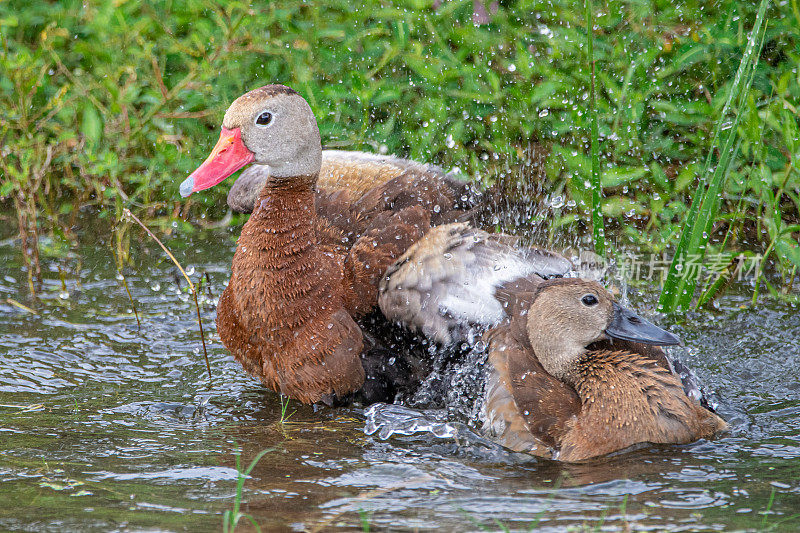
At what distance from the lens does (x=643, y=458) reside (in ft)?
11.1

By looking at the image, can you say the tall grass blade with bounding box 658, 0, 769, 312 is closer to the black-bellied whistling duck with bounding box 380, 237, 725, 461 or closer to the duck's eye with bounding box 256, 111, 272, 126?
the black-bellied whistling duck with bounding box 380, 237, 725, 461

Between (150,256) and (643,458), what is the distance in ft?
10.4

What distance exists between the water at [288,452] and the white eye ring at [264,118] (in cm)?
115

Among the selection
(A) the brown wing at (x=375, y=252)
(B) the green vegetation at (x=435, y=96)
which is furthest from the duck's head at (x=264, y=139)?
(B) the green vegetation at (x=435, y=96)

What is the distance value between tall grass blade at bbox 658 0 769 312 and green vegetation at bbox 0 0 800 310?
47 cm

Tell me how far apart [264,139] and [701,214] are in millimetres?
1898

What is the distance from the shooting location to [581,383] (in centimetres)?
367

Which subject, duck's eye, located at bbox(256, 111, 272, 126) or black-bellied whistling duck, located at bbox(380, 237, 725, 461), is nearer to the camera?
black-bellied whistling duck, located at bbox(380, 237, 725, 461)

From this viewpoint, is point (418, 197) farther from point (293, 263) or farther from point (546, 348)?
point (546, 348)

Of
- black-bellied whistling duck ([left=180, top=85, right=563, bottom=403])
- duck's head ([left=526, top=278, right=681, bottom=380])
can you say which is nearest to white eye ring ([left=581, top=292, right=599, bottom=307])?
duck's head ([left=526, top=278, right=681, bottom=380])

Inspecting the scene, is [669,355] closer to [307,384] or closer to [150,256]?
[307,384]

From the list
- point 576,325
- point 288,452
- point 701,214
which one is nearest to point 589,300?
point 576,325

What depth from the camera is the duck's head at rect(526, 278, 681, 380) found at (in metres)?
3.68

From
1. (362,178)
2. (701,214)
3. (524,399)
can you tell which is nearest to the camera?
(524,399)
